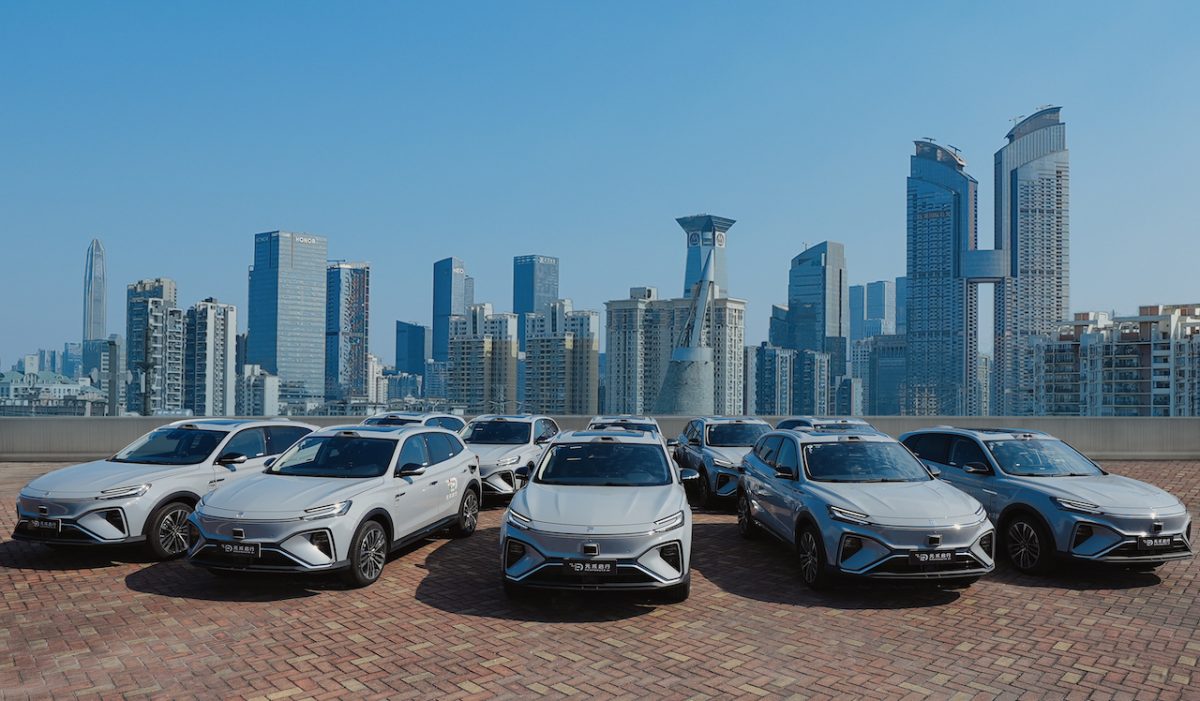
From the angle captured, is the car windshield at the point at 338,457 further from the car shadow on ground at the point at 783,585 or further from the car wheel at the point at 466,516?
the car shadow on ground at the point at 783,585

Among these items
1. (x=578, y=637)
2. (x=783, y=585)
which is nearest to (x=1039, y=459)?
(x=783, y=585)

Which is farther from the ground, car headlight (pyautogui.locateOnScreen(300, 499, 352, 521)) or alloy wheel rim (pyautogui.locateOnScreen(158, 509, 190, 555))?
car headlight (pyautogui.locateOnScreen(300, 499, 352, 521))

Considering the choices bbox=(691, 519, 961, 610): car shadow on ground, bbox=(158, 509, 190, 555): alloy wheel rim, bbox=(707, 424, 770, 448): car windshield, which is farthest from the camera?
bbox=(707, 424, 770, 448): car windshield

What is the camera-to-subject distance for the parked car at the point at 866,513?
6.68m

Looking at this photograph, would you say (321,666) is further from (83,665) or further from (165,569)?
(165,569)

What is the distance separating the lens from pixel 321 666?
5309mm

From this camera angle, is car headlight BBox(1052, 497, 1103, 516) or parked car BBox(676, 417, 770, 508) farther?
parked car BBox(676, 417, 770, 508)

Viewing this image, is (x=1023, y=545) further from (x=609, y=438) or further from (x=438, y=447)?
(x=438, y=447)

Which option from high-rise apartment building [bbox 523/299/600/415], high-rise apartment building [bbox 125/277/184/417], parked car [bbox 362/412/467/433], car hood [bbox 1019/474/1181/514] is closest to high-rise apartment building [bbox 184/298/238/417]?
high-rise apartment building [bbox 125/277/184/417]

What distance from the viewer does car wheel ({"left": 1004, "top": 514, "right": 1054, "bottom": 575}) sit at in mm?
7887

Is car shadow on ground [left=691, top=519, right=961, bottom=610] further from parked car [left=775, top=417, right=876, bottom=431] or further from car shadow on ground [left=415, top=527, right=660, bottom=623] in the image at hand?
parked car [left=775, top=417, right=876, bottom=431]

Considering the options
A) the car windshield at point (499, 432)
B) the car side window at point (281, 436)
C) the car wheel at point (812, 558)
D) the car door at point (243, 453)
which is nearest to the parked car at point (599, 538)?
the car wheel at point (812, 558)

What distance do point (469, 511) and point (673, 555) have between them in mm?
4095

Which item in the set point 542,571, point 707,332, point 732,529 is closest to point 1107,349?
point 707,332
